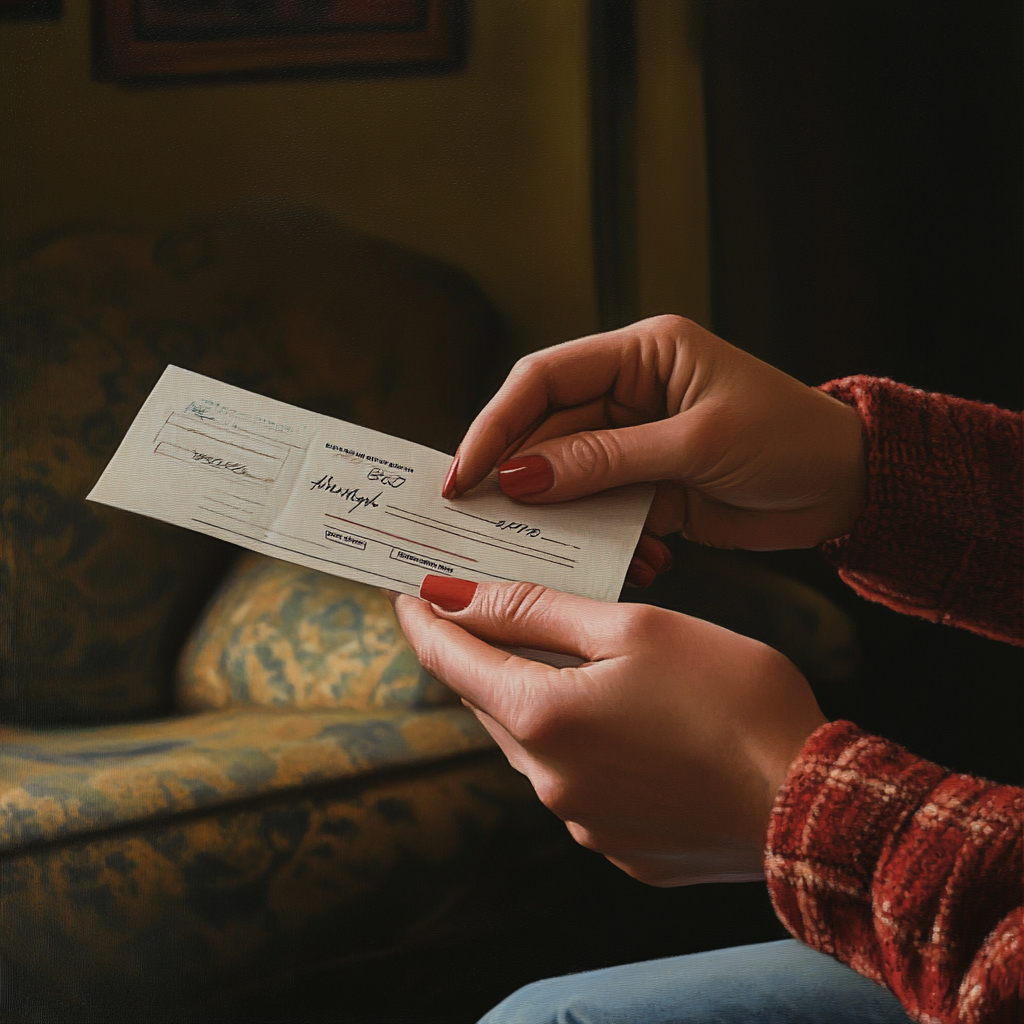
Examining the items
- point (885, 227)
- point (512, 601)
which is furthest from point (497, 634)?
point (885, 227)

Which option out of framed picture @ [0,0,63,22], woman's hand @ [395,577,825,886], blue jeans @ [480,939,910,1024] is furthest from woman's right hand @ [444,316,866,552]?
framed picture @ [0,0,63,22]

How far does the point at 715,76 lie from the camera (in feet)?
2.19

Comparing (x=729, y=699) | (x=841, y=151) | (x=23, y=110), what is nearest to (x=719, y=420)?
(x=729, y=699)

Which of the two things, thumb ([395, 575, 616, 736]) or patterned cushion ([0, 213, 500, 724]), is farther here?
patterned cushion ([0, 213, 500, 724])

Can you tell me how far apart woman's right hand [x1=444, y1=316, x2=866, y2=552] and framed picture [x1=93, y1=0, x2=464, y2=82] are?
0.32 metres

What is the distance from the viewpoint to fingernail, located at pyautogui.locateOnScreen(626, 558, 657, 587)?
643mm

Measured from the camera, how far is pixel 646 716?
40 cm

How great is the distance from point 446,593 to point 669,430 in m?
0.19

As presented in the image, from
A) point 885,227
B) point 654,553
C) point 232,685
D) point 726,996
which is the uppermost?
point 885,227

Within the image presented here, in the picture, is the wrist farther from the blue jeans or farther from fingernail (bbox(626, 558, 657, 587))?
the blue jeans

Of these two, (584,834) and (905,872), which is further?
(584,834)

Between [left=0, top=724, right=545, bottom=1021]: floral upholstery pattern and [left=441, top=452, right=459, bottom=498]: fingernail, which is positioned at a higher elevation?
[left=441, top=452, right=459, bottom=498]: fingernail

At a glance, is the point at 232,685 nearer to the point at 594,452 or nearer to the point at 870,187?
the point at 594,452
